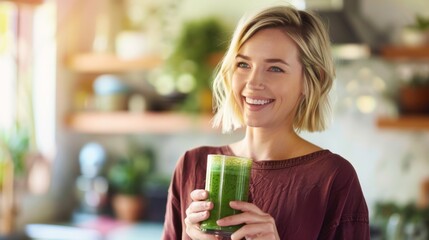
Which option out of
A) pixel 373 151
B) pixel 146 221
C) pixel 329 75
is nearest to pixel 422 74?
pixel 373 151

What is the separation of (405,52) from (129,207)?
209 centimetres

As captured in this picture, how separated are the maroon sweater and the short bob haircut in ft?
0.28

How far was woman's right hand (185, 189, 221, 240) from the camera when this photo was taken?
1427 mm

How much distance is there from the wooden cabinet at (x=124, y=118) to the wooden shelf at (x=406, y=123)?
3.60ft

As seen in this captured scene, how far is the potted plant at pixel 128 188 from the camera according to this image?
5715 millimetres

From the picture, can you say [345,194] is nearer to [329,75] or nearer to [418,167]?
[329,75]

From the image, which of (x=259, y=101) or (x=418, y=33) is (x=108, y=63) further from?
(x=259, y=101)

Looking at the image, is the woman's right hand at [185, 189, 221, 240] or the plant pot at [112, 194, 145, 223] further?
the plant pot at [112, 194, 145, 223]

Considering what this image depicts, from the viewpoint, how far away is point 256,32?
1519mm

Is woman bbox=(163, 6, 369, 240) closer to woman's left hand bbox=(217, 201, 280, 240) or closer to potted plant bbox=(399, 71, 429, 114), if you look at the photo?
woman's left hand bbox=(217, 201, 280, 240)

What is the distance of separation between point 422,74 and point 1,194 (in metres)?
2.78

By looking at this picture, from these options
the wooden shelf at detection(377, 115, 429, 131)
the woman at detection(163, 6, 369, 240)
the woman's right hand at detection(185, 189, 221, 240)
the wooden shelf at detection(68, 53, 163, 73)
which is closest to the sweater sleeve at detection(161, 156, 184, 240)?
the woman at detection(163, 6, 369, 240)

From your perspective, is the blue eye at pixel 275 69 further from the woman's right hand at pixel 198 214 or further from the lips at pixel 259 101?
the woman's right hand at pixel 198 214

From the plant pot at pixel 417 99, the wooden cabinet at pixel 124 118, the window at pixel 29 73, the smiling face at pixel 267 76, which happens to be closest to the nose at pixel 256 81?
the smiling face at pixel 267 76
